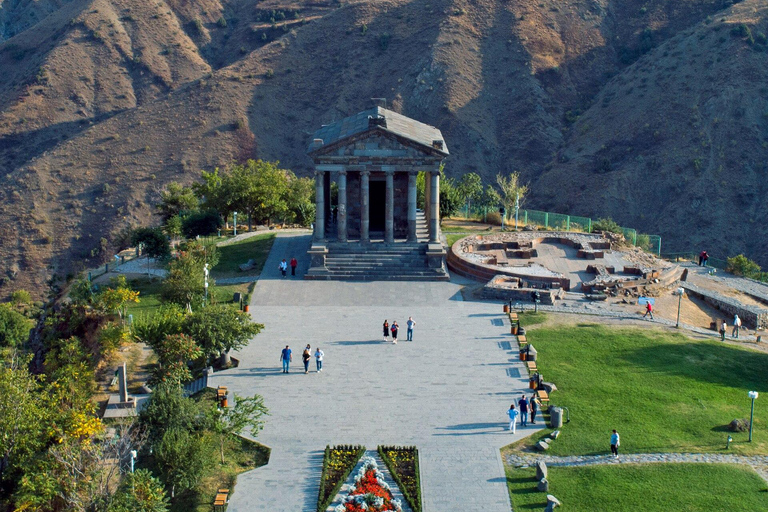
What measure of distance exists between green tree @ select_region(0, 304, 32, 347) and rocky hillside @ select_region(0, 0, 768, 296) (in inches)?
519

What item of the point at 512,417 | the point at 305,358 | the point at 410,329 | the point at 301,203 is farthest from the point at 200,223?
the point at 512,417

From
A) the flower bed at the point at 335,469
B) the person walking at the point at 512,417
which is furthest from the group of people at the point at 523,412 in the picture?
the flower bed at the point at 335,469

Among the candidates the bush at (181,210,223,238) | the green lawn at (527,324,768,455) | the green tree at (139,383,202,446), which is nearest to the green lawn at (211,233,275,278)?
the bush at (181,210,223,238)

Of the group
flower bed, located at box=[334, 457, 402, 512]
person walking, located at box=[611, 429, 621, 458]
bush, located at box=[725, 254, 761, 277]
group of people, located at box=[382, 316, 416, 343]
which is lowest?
flower bed, located at box=[334, 457, 402, 512]

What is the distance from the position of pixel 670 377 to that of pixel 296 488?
1458cm

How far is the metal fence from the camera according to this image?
189 feet

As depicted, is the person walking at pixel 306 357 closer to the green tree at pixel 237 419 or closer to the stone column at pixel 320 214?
the green tree at pixel 237 419

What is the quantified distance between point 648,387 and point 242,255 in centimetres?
2469

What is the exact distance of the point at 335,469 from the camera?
25828 mm

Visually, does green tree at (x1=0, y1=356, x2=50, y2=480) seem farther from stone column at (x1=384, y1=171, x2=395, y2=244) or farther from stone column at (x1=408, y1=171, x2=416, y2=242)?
stone column at (x1=408, y1=171, x2=416, y2=242)

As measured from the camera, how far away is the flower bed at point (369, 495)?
78.1ft

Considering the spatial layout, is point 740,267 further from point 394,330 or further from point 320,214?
point 394,330

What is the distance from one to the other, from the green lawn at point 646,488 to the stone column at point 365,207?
21812mm

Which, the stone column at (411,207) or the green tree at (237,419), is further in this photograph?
the stone column at (411,207)
